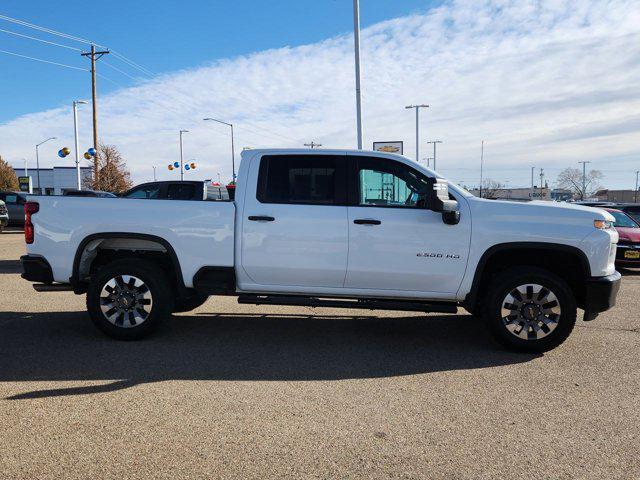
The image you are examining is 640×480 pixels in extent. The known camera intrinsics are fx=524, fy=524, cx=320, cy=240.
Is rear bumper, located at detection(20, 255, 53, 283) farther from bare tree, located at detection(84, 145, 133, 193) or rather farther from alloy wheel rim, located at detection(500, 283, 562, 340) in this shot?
bare tree, located at detection(84, 145, 133, 193)

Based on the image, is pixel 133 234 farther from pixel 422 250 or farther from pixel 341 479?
pixel 341 479

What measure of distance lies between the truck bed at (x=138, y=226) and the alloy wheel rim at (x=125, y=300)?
470 millimetres

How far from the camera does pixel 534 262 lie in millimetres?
Answer: 5625

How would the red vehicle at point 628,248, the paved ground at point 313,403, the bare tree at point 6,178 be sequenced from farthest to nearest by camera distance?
the bare tree at point 6,178, the red vehicle at point 628,248, the paved ground at point 313,403

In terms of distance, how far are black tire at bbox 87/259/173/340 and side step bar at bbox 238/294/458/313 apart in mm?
886

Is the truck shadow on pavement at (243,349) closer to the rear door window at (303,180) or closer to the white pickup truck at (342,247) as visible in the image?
the white pickup truck at (342,247)

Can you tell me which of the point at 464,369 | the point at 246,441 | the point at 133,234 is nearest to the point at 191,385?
the point at 246,441

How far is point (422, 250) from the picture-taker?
5.35 metres

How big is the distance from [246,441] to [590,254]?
12.6 ft

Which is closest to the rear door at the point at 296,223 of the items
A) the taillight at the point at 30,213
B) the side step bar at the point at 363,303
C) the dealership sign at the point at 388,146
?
the side step bar at the point at 363,303

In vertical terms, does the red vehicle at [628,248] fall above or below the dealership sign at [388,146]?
below

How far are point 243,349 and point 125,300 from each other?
143cm

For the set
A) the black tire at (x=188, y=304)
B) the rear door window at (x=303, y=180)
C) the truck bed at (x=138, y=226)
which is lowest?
the black tire at (x=188, y=304)

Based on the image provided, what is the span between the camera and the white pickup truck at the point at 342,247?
5.28m
